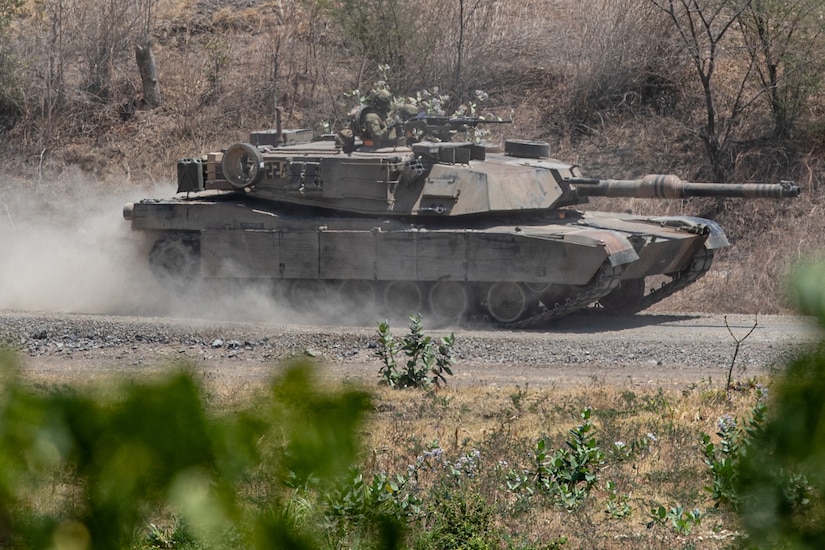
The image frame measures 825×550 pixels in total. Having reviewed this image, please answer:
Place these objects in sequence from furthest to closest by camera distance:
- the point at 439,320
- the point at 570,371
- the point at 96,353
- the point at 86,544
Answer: the point at 439,320 < the point at 96,353 < the point at 570,371 < the point at 86,544

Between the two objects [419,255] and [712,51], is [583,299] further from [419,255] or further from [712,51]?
[712,51]

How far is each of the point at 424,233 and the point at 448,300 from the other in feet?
3.35

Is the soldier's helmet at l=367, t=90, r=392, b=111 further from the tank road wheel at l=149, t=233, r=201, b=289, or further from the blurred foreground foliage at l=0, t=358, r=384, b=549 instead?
the blurred foreground foliage at l=0, t=358, r=384, b=549

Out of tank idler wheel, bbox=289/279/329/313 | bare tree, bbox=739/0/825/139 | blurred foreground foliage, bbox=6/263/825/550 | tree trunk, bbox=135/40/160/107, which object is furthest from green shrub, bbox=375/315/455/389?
tree trunk, bbox=135/40/160/107

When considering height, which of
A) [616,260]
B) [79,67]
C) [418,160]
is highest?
[79,67]

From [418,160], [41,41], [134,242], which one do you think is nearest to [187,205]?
[134,242]

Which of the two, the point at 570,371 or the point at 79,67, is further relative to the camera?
the point at 79,67

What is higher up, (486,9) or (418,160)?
(486,9)

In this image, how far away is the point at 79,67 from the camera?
29125 mm

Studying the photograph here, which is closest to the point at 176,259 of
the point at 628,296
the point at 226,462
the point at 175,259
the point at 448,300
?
the point at 175,259

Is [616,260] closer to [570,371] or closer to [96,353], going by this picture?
[570,371]

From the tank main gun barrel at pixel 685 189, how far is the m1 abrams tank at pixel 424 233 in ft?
0.07

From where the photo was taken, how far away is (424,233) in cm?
1564

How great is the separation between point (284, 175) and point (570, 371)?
20.6ft
